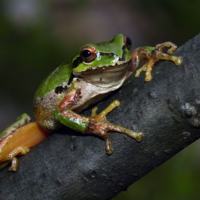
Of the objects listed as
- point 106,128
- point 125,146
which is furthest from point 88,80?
point 125,146

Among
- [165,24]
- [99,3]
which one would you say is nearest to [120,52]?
[165,24]

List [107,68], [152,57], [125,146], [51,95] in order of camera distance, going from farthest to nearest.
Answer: [51,95] → [107,68] → [152,57] → [125,146]

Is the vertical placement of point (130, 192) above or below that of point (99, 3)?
below

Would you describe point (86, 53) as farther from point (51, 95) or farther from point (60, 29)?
point (60, 29)

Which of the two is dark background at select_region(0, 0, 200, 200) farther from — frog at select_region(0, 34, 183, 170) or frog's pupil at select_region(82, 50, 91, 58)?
frog's pupil at select_region(82, 50, 91, 58)

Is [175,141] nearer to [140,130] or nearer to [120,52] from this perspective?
[140,130]

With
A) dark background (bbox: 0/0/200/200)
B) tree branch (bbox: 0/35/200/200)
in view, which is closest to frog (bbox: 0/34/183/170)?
tree branch (bbox: 0/35/200/200)

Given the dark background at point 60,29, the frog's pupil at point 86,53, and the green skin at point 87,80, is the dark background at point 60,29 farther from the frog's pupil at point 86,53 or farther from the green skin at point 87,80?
the frog's pupil at point 86,53
